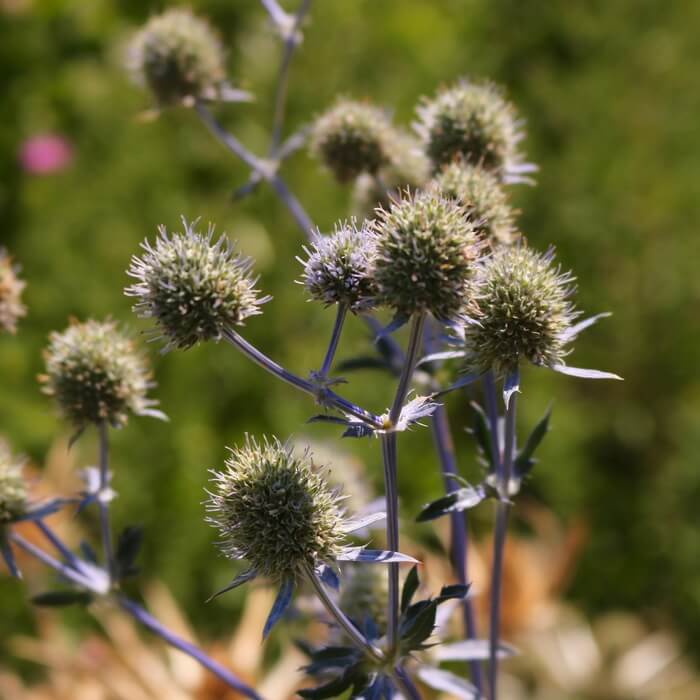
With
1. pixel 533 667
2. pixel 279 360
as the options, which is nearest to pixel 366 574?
pixel 533 667

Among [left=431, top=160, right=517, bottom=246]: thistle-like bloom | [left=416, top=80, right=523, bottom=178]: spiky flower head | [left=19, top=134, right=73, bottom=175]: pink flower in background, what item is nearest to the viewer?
[left=431, top=160, right=517, bottom=246]: thistle-like bloom

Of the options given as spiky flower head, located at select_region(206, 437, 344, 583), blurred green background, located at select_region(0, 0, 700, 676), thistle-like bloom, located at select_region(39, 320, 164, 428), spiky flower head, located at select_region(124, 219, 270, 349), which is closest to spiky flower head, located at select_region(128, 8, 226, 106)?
thistle-like bloom, located at select_region(39, 320, 164, 428)

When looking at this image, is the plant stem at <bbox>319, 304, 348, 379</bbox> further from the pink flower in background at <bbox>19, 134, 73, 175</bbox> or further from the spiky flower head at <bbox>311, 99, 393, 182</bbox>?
the pink flower in background at <bbox>19, 134, 73, 175</bbox>

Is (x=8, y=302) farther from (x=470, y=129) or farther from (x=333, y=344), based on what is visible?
(x=470, y=129)

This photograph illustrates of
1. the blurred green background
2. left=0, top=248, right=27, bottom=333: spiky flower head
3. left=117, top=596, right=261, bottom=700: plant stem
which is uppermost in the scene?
the blurred green background

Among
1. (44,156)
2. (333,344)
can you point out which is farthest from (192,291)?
(44,156)

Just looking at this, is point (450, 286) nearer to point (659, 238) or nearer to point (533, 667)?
point (533, 667)
